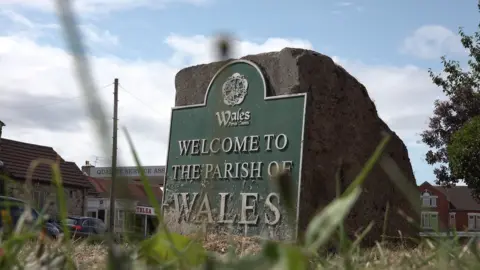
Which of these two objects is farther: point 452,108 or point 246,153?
point 452,108

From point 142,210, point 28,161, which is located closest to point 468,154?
point 142,210

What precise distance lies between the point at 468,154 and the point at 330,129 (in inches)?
431

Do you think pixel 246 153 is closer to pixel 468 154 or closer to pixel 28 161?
pixel 468 154

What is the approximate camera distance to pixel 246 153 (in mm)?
5949

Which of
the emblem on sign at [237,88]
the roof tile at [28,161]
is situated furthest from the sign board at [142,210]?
the roof tile at [28,161]

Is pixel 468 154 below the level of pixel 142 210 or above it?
above

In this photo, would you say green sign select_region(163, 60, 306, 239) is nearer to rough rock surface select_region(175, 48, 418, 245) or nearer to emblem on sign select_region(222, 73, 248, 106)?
emblem on sign select_region(222, 73, 248, 106)

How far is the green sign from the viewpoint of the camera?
5.62 meters

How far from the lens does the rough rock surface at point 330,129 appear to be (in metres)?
5.61

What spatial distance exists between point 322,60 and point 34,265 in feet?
16.8

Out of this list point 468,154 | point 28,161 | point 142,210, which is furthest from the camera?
point 28,161

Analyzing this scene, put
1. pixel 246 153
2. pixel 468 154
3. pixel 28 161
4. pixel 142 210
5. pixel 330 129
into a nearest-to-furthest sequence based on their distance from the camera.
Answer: pixel 142 210 → pixel 330 129 → pixel 246 153 → pixel 468 154 → pixel 28 161

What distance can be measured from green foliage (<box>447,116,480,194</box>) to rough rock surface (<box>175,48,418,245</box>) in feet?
32.6

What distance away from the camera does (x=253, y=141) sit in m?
5.91
